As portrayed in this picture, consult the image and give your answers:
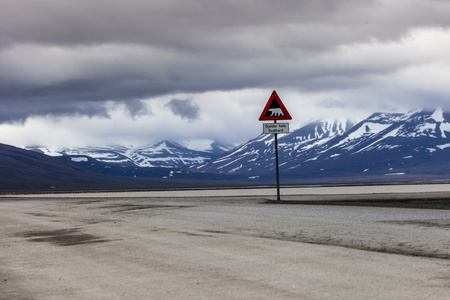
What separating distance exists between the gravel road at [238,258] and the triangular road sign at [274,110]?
7674mm

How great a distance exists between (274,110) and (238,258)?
16721mm

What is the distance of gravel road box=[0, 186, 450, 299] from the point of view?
9352 millimetres

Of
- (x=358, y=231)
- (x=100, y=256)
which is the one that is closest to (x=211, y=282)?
(x=100, y=256)

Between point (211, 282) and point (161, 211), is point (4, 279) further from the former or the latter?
point (161, 211)

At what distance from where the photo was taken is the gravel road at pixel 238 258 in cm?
935

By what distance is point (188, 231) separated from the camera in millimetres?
17625

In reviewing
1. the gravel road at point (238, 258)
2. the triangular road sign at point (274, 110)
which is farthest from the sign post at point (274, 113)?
the gravel road at point (238, 258)

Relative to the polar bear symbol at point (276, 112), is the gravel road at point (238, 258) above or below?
below

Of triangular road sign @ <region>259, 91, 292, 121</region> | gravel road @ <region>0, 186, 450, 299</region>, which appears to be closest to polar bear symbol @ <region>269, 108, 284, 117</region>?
triangular road sign @ <region>259, 91, 292, 121</region>

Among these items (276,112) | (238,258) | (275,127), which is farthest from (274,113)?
(238,258)

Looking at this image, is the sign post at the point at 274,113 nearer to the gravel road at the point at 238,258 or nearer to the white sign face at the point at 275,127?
the white sign face at the point at 275,127

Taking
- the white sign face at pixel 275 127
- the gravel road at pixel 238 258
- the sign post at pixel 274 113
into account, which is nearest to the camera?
the gravel road at pixel 238 258

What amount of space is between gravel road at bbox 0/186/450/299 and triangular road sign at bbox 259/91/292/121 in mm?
7674

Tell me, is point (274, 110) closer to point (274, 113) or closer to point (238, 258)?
point (274, 113)
